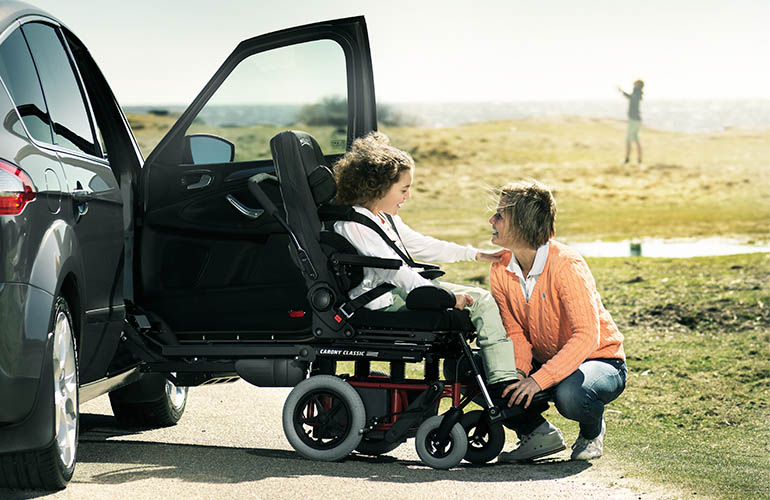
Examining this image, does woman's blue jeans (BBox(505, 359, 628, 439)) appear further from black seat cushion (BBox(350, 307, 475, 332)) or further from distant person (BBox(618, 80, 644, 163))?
distant person (BBox(618, 80, 644, 163))

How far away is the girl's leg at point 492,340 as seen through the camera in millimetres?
5555

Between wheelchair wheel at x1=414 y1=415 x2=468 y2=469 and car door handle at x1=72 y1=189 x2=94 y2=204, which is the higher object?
car door handle at x1=72 y1=189 x2=94 y2=204

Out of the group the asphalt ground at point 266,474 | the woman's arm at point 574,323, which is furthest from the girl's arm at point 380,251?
the asphalt ground at point 266,474

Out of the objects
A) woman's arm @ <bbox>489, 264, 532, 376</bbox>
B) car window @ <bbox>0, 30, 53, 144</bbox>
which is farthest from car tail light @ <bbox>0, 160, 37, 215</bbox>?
woman's arm @ <bbox>489, 264, 532, 376</bbox>

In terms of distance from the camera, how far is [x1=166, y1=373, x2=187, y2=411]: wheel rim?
6906 millimetres

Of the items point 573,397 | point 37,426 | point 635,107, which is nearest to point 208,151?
point 37,426

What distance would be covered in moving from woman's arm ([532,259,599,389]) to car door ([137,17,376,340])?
129 centimetres

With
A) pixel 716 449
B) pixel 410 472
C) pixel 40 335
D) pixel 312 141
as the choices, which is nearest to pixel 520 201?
pixel 312 141

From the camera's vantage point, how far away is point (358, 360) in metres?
5.89

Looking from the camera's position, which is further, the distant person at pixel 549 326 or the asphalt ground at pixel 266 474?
the distant person at pixel 549 326

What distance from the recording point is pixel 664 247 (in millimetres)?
25344

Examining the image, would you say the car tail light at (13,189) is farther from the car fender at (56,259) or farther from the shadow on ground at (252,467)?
the shadow on ground at (252,467)

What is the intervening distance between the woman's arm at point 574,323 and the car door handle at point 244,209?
159 cm

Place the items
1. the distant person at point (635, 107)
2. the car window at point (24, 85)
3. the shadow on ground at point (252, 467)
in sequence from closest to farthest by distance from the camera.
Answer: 1. the car window at point (24, 85)
2. the shadow on ground at point (252, 467)
3. the distant person at point (635, 107)
